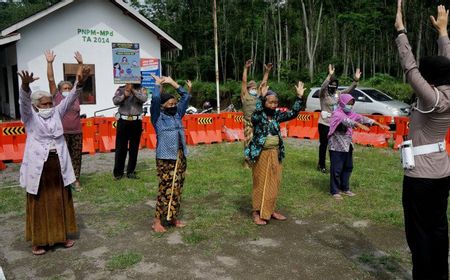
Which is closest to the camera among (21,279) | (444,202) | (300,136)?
(444,202)

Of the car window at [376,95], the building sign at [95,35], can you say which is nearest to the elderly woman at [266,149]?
the car window at [376,95]

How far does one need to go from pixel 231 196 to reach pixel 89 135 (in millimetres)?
6276

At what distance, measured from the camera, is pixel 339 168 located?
704cm

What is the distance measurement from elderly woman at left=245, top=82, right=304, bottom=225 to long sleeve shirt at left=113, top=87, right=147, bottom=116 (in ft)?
10.3

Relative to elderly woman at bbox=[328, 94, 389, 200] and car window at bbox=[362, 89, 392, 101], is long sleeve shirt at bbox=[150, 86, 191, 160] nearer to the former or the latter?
elderly woman at bbox=[328, 94, 389, 200]

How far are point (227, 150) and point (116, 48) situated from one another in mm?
10295

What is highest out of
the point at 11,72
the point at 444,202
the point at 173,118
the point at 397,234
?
the point at 11,72

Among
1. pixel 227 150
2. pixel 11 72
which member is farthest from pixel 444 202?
pixel 11 72

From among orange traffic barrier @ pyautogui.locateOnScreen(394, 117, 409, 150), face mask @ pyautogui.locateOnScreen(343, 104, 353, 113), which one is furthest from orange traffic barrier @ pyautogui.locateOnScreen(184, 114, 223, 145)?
face mask @ pyautogui.locateOnScreen(343, 104, 353, 113)

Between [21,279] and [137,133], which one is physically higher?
[137,133]

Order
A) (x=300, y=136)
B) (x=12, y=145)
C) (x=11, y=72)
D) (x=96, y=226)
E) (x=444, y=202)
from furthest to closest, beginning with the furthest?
(x=11, y=72) < (x=300, y=136) < (x=12, y=145) < (x=96, y=226) < (x=444, y=202)

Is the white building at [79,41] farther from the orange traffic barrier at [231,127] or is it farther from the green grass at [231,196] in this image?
the green grass at [231,196]

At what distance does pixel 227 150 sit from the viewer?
12.4m

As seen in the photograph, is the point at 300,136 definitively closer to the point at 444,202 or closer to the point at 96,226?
the point at 96,226
